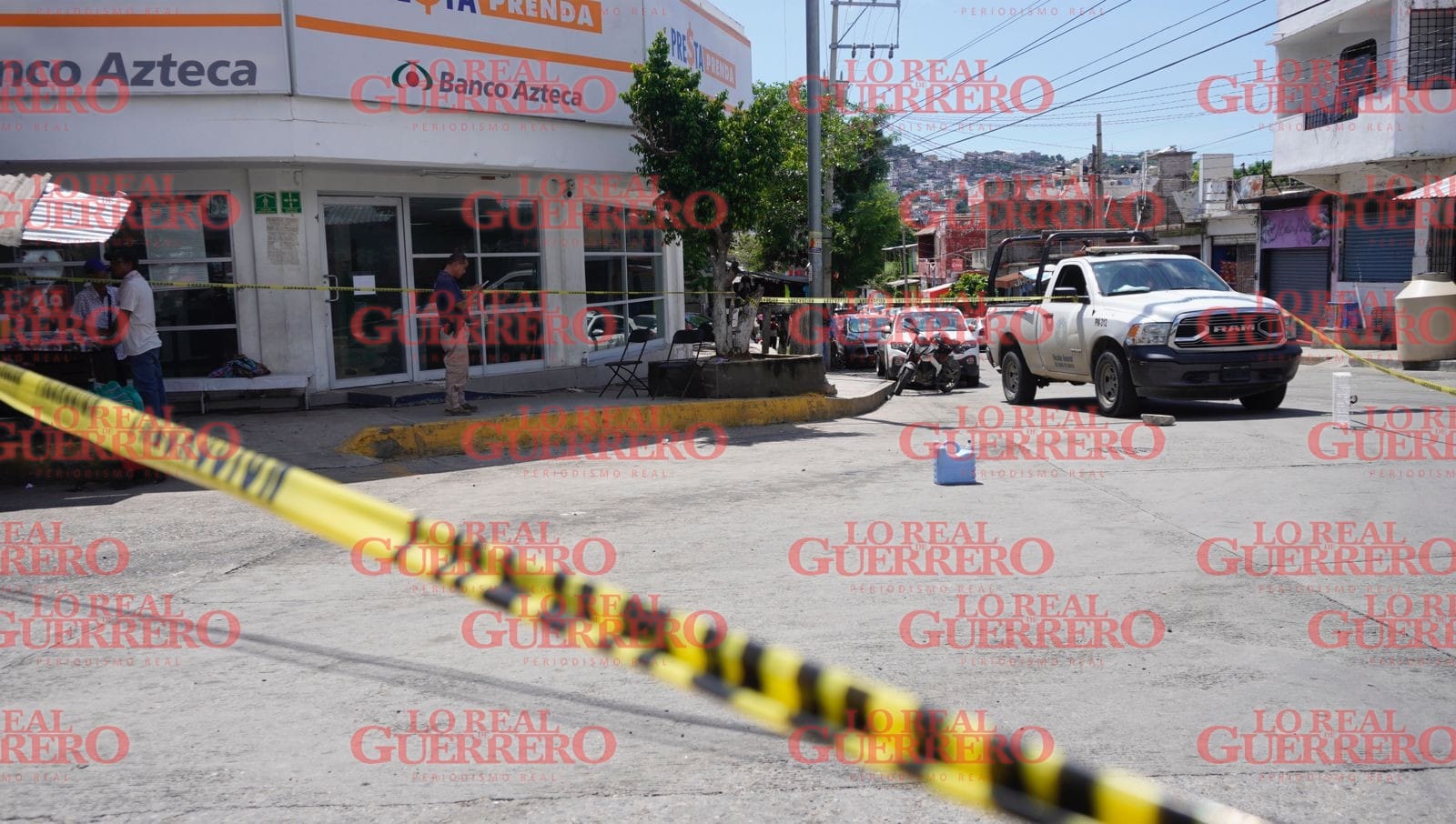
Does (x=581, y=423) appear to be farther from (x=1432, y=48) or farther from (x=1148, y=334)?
(x=1432, y=48)

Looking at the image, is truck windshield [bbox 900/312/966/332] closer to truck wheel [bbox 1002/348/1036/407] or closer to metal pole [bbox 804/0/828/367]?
metal pole [bbox 804/0/828/367]

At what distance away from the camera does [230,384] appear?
12.9 metres

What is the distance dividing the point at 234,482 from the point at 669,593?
3422 millimetres

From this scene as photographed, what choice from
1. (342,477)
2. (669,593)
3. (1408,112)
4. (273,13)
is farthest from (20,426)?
(1408,112)

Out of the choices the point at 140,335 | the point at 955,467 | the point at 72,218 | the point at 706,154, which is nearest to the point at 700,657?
Answer: the point at 955,467

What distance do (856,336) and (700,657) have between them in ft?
84.8

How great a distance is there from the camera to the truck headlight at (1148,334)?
12203mm

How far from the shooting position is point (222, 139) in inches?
493

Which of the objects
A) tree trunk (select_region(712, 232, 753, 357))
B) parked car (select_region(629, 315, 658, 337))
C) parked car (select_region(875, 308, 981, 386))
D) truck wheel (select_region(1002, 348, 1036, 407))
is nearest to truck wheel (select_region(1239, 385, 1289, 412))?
truck wheel (select_region(1002, 348, 1036, 407))

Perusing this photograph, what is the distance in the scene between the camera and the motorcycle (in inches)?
760

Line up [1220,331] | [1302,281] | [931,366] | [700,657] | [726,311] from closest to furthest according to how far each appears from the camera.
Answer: [700,657]
[1220,331]
[726,311]
[931,366]
[1302,281]

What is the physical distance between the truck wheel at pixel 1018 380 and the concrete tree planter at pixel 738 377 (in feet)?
9.34

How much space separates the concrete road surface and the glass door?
5.27m

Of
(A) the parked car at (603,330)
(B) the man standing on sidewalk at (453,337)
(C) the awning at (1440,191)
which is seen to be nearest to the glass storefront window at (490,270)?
(A) the parked car at (603,330)
